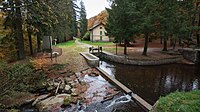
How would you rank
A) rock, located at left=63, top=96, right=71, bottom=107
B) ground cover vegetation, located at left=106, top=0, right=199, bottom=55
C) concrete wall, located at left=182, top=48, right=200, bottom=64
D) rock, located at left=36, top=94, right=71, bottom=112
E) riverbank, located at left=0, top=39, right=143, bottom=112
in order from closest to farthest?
1. rock, located at left=36, top=94, right=71, bottom=112
2. riverbank, located at left=0, top=39, right=143, bottom=112
3. rock, located at left=63, top=96, right=71, bottom=107
4. ground cover vegetation, located at left=106, top=0, right=199, bottom=55
5. concrete wall, located at left=182, top=48, right=200, bottom=64

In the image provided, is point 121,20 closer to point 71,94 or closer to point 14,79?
point 71,94

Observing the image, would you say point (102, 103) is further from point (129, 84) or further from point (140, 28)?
point (140, 28)

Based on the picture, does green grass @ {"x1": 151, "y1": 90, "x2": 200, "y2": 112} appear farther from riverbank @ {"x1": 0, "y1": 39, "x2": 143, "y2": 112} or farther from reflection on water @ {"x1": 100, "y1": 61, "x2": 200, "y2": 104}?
Answer: reflection on water @ {"x1": 100, "y1": 61, "x2": 200, "y2": 104}

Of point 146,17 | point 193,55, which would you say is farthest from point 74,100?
point 193,55

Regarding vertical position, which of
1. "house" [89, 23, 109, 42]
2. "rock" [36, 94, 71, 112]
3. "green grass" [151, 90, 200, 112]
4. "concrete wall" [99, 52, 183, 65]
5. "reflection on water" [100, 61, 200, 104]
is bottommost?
"reflection on water" [100, 61, 200, 104]

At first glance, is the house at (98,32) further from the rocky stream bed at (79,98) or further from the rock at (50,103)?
the rock at (50,103)

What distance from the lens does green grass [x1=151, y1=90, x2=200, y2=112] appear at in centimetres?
350

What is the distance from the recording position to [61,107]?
6844 millimetres

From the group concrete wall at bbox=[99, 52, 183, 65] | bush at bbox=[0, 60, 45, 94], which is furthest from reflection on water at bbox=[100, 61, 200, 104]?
bush at bbox=[0, 60, 45, 94]

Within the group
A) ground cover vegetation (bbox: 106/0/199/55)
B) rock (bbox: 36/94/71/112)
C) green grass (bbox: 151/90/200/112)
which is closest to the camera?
green grass (bbox: 151/90/200/112)

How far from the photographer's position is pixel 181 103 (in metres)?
3.70

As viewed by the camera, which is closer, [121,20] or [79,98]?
[79,98]

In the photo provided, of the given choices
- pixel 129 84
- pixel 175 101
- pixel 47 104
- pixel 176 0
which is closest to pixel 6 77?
pixel 47 104

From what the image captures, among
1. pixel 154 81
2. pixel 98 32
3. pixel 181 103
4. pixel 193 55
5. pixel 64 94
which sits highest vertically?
pixel 98 32
